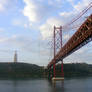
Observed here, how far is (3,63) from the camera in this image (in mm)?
101688

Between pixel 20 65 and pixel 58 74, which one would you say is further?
pixel 20 65

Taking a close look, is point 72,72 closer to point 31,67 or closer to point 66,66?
point 66,66

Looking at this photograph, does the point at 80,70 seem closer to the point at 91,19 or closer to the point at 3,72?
the point at 3,72

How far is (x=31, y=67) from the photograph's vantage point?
95000 millimetres

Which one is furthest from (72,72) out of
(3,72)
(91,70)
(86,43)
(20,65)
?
(86,43)

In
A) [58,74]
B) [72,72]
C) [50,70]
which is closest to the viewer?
[58,74]

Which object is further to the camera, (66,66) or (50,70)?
(66,66)

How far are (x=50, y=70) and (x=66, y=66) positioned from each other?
4042 cm

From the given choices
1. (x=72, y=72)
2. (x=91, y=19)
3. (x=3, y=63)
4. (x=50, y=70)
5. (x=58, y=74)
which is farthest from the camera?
(x=3, y=63)

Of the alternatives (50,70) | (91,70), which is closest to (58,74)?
(50,70)

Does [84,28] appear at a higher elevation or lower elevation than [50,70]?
higher

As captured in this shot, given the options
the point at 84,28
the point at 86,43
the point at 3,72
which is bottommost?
the point at 3,72

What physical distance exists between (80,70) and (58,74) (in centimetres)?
5349

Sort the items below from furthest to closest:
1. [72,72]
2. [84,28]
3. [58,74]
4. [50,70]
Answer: [72,72] → [50,70] → [58,74] → [84,28]
